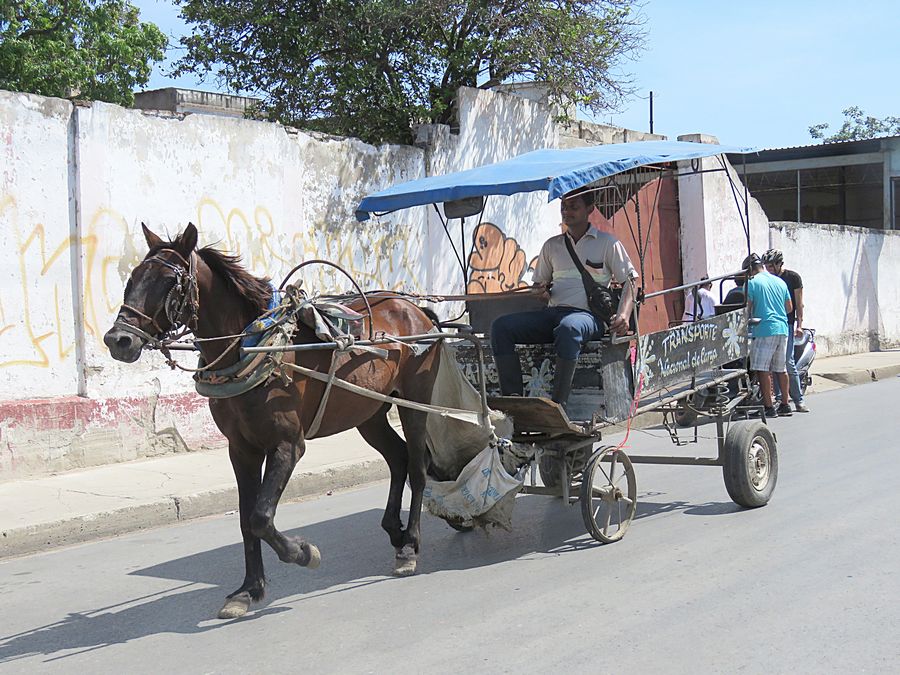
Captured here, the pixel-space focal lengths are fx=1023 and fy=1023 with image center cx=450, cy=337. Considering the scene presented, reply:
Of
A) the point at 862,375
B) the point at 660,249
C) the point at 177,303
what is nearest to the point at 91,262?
the point at 177,303

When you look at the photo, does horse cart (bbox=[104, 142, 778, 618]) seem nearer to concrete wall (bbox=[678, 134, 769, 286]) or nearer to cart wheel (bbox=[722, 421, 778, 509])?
cart wheel (bbox=[722, 421, 778, 509])

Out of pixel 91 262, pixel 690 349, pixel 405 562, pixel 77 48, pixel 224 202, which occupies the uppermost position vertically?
pixel 77 48

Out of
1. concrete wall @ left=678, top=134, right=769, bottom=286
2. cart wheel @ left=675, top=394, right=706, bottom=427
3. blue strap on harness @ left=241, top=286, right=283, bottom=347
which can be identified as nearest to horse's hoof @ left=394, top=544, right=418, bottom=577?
blue strap on harness @ left=241, top=286, right=283, bottom=347

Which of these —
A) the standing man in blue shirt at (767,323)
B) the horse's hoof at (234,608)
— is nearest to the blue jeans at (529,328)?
the horse's hoof at (234,608)

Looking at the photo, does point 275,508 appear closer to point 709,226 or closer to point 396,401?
point 396,401

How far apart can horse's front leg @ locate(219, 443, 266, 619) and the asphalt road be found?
98 millimetres

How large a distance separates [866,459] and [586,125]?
8.89 meters

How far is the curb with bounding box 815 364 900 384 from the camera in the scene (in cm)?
1652

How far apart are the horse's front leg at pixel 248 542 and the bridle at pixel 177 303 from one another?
2.37 feet

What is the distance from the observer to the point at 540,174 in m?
6.00

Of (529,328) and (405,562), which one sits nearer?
(405,562)

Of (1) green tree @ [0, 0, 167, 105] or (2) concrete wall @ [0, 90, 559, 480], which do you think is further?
(1) green tree @ [0, 0, 167, 105]

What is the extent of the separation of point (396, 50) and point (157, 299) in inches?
373

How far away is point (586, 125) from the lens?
16375 mm
